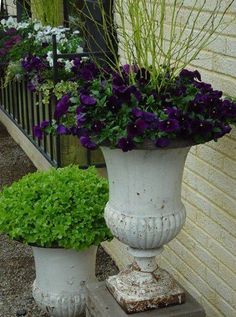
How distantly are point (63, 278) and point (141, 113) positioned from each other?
142cm

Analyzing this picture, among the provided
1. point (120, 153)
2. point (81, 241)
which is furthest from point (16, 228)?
point (120, 153)

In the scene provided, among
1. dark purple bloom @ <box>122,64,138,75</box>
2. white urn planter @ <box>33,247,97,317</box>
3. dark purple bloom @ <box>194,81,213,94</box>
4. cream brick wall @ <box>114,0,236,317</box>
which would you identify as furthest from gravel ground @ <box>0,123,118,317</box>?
dark purple bloom @ <box>194,81,213,94</box>

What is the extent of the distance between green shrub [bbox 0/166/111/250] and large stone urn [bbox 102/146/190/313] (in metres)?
0.64

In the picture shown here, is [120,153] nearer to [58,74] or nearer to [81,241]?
[81,241]

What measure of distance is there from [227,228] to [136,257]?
46 centimetres

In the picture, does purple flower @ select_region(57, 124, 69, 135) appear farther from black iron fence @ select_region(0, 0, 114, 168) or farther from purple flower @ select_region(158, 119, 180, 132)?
black iron fence @ select_region(0, 0, 114, 168)

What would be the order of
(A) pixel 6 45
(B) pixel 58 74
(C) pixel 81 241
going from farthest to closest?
(A) pixel 6 45
(B) pixel 58 74
(C) pixel 81 241

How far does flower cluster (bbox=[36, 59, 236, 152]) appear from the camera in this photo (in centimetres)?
247

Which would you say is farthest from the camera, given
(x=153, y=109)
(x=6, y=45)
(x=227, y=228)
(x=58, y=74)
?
(x=6, y=45)

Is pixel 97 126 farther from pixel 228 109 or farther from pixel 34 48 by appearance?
pixel 34 48

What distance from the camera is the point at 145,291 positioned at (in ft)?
9.38

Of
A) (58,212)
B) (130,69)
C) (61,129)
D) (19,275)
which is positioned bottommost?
(19,275)

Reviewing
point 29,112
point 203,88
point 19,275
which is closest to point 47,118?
point 29,112

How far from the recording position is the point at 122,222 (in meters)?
2.72
